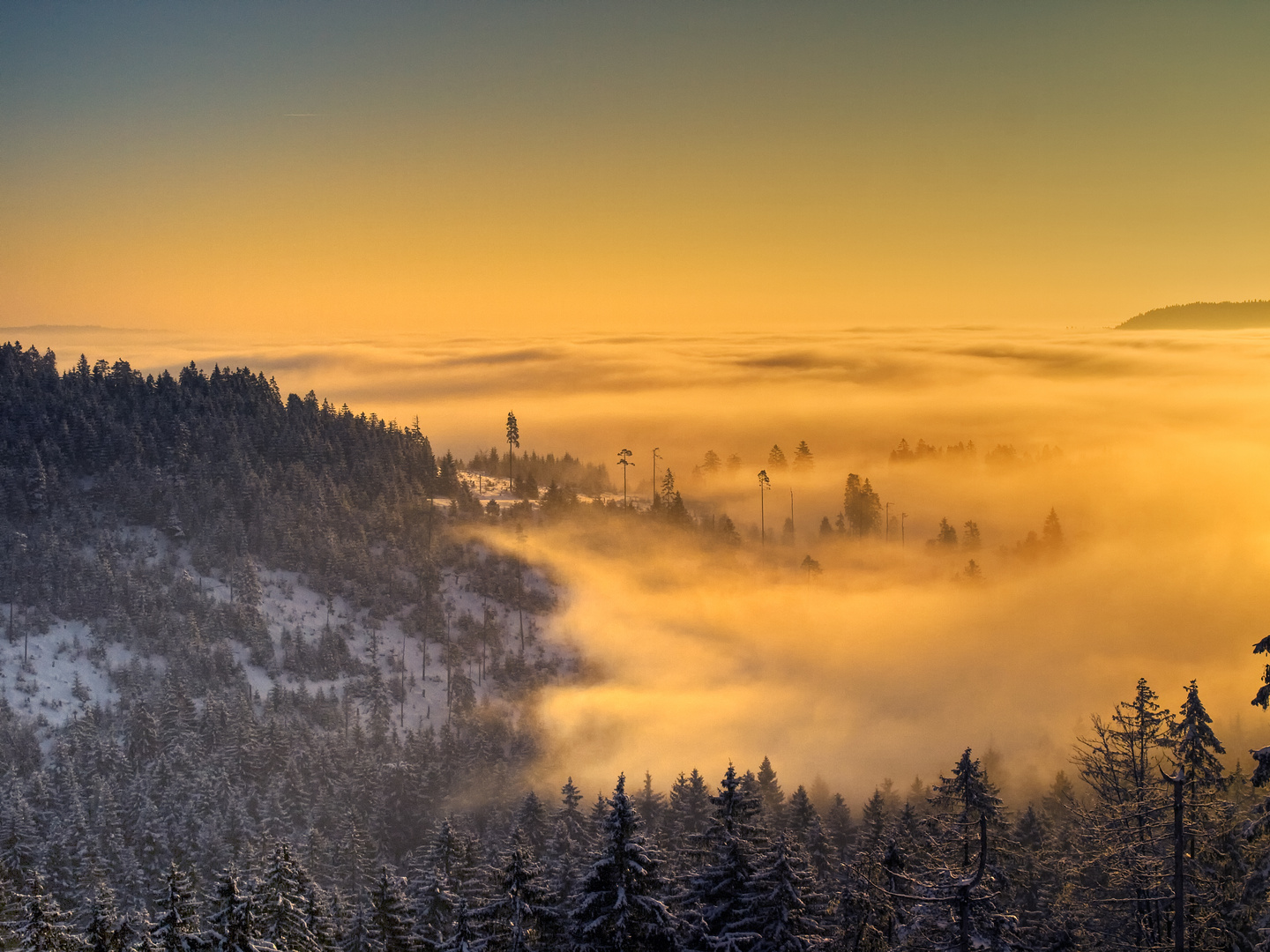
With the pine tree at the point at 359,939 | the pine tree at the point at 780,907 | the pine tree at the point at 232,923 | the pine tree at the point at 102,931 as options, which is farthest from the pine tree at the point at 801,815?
the pine tree at the point at 102,931

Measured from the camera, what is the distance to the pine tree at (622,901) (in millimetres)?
35031

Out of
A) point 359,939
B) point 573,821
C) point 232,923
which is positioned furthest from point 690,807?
point 232,923

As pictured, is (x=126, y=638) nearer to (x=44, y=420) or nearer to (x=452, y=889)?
(x=44, y=420)

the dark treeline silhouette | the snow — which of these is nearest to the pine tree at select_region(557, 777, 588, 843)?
the dark treeline silhouette

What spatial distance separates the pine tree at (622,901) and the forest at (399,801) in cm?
11

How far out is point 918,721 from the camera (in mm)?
191750

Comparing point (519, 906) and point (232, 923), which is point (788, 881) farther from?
point (232, 923)

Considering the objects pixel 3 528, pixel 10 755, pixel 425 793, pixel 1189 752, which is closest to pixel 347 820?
pixel 425 793

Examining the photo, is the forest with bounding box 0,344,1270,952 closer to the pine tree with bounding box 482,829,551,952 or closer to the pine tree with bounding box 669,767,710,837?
the pine tree with bounding box 482,829,551,952

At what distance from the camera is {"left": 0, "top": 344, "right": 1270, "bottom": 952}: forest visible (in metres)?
35.6

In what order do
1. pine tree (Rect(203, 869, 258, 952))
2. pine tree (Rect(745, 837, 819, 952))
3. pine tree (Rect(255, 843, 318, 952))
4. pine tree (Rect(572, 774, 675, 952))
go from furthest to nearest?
pine tree (Rect(255, 843, 318, 952))
pine tree (Rect(203, 869, 258, 952))
pine tree (Rect(745, 837, 819, 952))
pine tree (Rect(572, 774, 675, 952))

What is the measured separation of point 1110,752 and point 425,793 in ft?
384

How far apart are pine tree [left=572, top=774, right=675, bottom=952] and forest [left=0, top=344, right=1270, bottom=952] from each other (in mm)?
115

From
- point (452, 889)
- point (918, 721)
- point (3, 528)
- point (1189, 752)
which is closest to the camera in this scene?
point (1189, 752)
